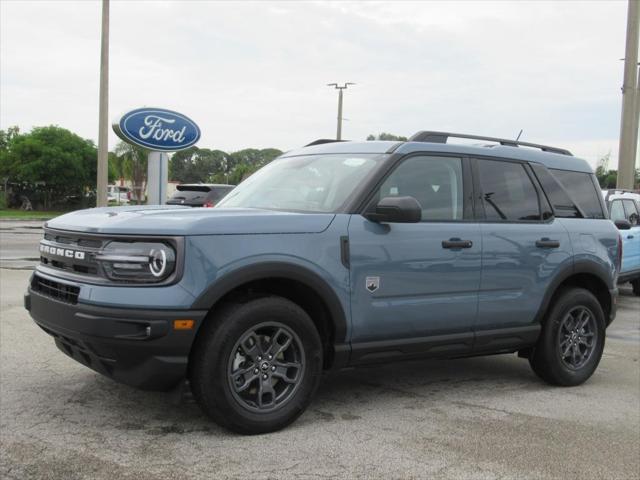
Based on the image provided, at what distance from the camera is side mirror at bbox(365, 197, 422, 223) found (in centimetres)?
447

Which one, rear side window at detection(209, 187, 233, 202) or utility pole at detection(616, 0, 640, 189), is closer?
rear side window at detection(209, 187, 233, 202)

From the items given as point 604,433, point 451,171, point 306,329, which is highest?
point 451,171

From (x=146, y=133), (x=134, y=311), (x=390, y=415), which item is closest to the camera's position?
(x=134, y=311)

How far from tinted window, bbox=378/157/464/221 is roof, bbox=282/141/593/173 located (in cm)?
9

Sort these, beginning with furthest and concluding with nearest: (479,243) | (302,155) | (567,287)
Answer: (567,287) → (302,155) → (479,243)

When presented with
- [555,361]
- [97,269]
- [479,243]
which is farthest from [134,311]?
[555,361]

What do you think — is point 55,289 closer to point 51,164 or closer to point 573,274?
point 573,274

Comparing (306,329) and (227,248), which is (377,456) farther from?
(227,248)

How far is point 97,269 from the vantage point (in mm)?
4031

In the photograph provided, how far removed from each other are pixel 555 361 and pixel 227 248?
306 centimetres

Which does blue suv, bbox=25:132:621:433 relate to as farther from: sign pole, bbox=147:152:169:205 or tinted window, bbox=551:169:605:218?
sign pole, bbox=147:152:169:205

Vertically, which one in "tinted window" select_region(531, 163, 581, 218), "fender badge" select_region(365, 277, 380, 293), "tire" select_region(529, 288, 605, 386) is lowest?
"tire" select_region(529, 288, 605, 386)

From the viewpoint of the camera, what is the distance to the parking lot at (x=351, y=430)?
376 centimetres

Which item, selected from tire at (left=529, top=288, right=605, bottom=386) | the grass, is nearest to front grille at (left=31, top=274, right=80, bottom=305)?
tire at (left=529, top=288, right=605, bottom=386)
